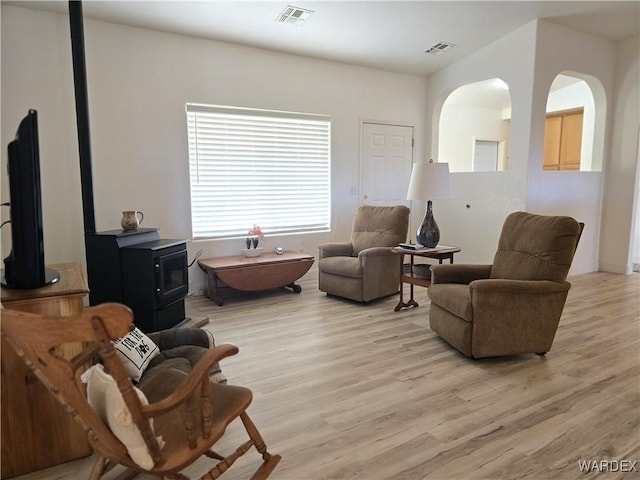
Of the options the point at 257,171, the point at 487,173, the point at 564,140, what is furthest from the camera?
the point at 564,140

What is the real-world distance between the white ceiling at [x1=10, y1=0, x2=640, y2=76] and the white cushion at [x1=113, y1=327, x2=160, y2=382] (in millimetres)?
2907

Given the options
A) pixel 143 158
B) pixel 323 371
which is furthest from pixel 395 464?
pixel 143 158

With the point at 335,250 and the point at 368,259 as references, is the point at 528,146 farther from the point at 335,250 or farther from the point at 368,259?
the point at 335,250

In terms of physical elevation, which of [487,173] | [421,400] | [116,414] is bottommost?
[421,400]

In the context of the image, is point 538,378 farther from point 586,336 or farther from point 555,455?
point 586,336

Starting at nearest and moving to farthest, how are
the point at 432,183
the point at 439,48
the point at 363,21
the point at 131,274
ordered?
the point at 131,274 → the point at 432,183 → the point at 363,21 → the point at 439,48

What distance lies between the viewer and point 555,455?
1.69 meters

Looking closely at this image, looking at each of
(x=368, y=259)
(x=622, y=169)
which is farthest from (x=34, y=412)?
(x=622, y=169)

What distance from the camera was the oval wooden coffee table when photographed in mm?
3865

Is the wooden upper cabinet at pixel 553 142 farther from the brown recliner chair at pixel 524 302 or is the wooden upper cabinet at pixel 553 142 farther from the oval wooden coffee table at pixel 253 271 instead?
the oval wooden coffee table at pixel 253 271

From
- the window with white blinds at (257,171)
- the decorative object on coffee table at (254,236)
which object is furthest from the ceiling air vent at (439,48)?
the decorative object on coffee table at (254,236)

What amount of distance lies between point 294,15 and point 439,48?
1.98 meters

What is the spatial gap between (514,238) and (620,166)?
3.37 metres

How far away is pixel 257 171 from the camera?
4574 mm
